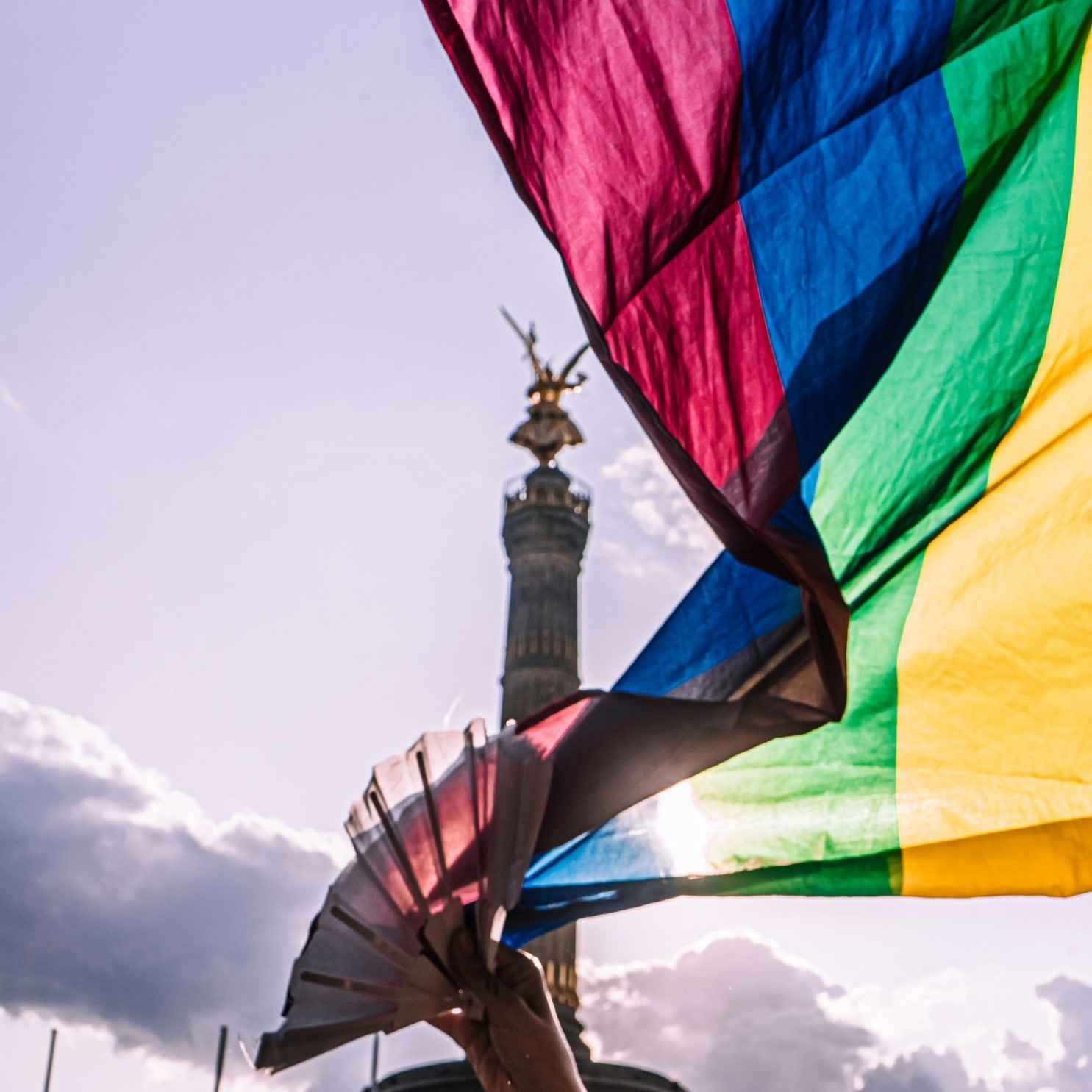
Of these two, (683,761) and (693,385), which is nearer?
(683,761)

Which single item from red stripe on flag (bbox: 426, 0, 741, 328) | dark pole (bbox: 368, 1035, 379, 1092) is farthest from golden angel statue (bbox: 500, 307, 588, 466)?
red stripe on flag (bbox: 426, 0, 741, 328)

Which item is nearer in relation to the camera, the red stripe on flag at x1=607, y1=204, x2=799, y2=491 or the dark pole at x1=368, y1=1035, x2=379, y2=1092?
the red stripe on flag at x1=607, y1=204, x2=799, y2=491

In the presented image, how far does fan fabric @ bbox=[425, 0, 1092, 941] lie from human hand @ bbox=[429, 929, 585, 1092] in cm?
73

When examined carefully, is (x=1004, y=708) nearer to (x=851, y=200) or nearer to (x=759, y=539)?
(x=759, y=539)

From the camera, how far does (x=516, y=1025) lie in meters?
A: 2.74

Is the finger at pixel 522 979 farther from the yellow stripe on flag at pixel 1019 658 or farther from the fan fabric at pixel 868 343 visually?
the yellow stripe on flag at pixel 1019 658

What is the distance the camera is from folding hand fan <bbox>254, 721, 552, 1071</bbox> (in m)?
2.73

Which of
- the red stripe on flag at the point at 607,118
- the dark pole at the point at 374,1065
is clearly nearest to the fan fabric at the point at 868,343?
the red stripe on flag at the point at 607,118

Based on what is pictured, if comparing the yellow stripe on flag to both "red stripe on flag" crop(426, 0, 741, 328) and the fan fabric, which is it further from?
"red stripe on flag" crop(426, 0, 741, 328)

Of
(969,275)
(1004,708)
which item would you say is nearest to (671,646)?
(1004,708)

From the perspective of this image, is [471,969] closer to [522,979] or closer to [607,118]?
[522,979]

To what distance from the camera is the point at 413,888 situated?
279cm

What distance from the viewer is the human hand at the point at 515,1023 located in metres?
2.72

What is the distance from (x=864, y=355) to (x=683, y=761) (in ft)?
3.37
